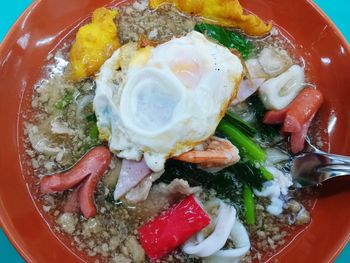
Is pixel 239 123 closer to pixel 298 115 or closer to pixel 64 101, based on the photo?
pixel 298 115

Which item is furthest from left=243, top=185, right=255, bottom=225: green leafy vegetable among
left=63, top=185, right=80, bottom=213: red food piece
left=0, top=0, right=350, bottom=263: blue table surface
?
left=63, top=185, right=80, bottom=213: red food piece

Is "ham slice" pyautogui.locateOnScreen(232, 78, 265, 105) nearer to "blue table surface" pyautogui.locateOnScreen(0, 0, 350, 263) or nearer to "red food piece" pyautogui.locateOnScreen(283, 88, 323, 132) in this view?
"red food piece" pyautogui.locateOnScreen(283, 88, 323, 132)

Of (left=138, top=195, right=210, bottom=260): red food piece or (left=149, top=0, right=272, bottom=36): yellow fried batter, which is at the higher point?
(left=149, top=0, right=272, bottom=36): yellow fried batter

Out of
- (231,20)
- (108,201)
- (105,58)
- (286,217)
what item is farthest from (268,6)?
(108,201)

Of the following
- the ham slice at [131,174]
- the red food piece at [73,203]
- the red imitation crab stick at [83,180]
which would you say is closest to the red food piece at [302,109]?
the ham slice at [131,174]

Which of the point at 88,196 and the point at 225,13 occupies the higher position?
the point at 225,13

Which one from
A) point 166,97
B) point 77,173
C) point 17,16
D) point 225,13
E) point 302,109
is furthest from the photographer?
point 17,16

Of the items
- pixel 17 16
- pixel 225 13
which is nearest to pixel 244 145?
pixel 225 13
